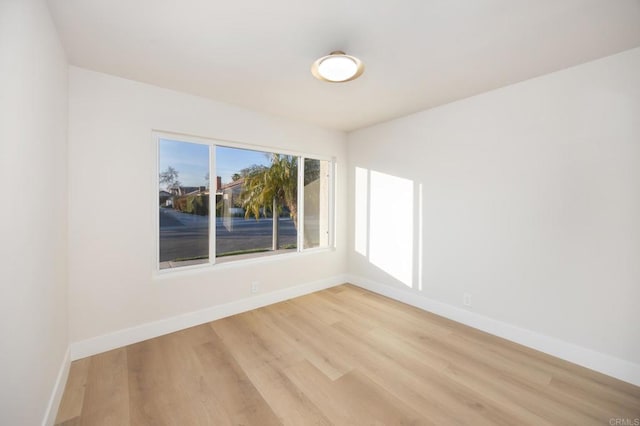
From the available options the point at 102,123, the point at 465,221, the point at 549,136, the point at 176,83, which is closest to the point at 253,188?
the point at 176,83

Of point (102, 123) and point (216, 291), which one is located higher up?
point (102, 123)

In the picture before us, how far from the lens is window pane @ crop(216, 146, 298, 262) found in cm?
321

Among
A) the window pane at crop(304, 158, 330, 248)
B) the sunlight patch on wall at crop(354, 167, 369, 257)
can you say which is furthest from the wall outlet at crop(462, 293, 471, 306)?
the window pane at crop(304, 158, 330, 248)

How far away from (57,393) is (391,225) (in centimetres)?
355

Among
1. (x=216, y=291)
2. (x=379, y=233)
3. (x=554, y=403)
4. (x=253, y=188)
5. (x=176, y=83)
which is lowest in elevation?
(x=554, y=403)

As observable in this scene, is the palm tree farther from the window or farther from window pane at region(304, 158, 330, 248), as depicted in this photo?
window pane at region(304, 158, 330, 248)

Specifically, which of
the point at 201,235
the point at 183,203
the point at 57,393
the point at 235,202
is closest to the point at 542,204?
the point at 235,202

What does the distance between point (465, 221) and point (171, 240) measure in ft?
10.8

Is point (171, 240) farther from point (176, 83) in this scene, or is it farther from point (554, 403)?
point (554, 403)

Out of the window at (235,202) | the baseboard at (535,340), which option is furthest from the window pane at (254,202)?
the baseboard at (535,340)

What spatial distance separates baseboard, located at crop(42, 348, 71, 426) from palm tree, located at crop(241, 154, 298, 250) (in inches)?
81.4

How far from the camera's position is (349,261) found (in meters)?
4.43

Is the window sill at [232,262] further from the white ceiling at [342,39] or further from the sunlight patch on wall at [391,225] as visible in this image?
the white ceiling at [342,39]

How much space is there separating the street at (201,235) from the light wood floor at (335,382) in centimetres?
87
